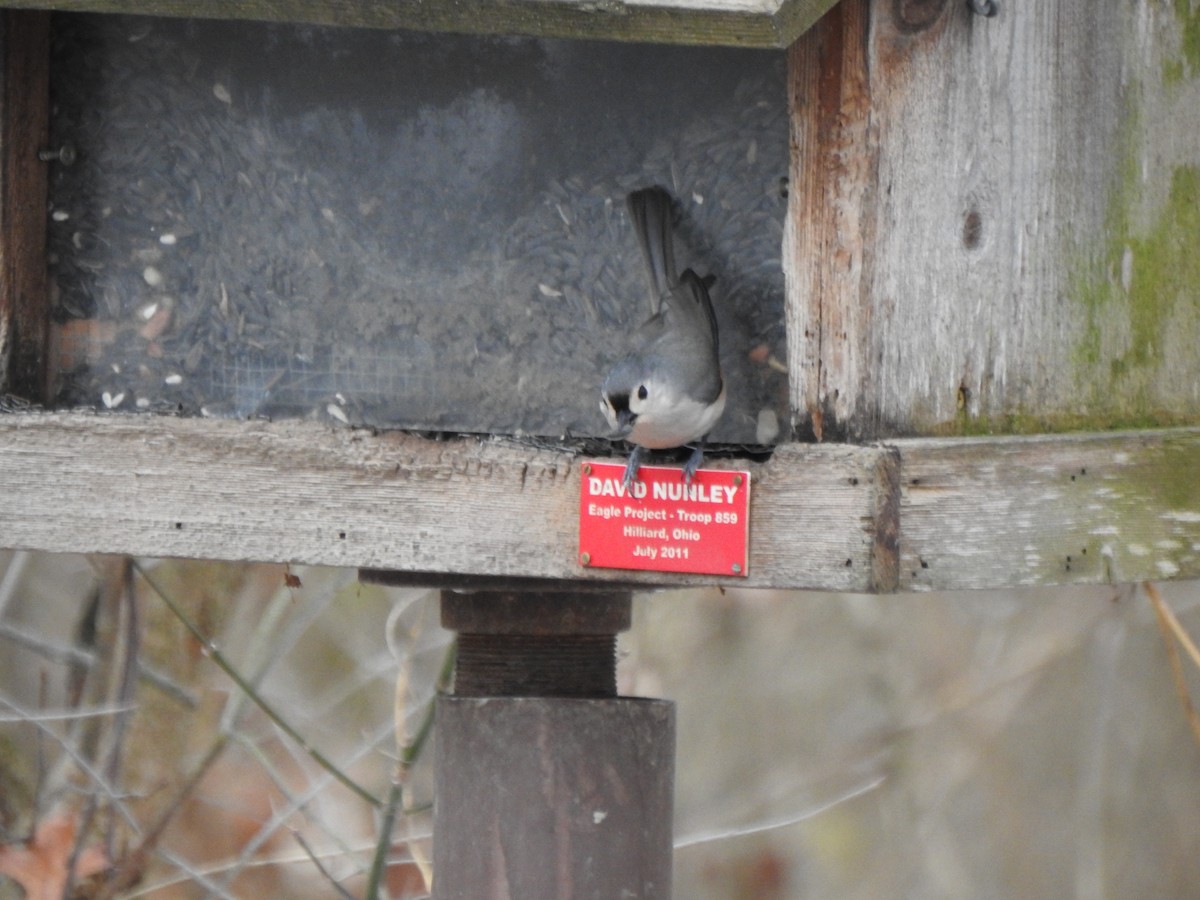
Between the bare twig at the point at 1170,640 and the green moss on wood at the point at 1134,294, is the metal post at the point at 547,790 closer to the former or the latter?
the green moss on wood at the point at 1134,294

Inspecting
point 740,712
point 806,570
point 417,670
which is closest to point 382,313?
point 806,570

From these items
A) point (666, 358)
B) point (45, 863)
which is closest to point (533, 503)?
point (666, 358)

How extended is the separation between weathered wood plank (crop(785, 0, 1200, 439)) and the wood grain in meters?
0.16

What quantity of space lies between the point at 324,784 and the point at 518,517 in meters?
1.45

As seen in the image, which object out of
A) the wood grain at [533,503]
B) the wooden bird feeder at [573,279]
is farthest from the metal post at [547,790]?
the wood grain at [533,503]

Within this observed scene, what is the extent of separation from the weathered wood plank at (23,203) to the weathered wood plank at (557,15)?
0.42m

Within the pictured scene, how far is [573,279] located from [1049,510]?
839 millimetres

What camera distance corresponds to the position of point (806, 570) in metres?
2.13

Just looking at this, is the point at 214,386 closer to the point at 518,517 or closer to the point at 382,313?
the point at 382,313

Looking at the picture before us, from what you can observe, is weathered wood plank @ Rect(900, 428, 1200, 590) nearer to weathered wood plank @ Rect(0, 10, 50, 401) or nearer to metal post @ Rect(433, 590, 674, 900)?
metal post @ Rect(433, 590, 674, 900)

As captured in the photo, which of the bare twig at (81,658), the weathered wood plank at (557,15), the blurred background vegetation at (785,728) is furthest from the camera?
the blurred background vegetation at (785,728)

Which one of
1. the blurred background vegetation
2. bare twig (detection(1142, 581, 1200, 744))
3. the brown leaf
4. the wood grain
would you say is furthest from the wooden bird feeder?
the blurred background vegetation

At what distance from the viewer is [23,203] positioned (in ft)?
8.39

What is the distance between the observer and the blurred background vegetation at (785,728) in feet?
13.7
